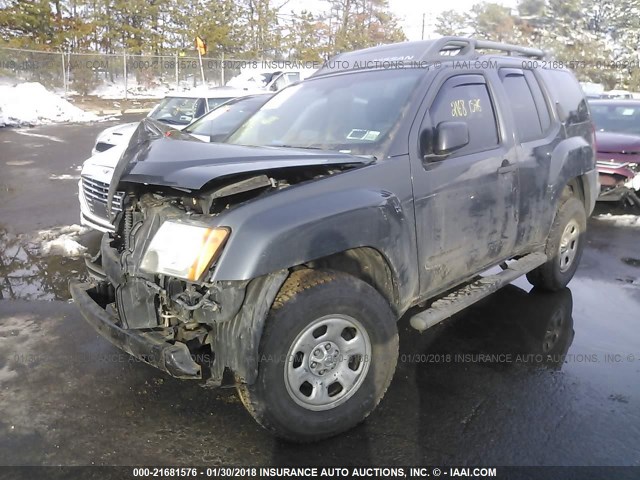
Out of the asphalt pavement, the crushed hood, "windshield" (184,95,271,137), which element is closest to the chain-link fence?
"windshield" (184,95,271,137)

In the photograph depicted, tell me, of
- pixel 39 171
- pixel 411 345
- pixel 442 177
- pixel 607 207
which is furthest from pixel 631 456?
pixel 39 171

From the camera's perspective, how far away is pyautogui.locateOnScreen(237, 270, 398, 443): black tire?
102 inches

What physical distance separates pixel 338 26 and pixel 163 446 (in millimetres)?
40318

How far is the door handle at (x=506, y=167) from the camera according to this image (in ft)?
12.5

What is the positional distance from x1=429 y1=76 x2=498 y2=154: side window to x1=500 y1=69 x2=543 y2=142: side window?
1.07ft

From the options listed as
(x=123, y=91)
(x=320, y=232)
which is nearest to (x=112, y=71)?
(x=123, y=91)

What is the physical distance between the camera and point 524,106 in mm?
4301

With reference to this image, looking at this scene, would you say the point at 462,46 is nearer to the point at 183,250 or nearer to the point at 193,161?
the point at 193,161

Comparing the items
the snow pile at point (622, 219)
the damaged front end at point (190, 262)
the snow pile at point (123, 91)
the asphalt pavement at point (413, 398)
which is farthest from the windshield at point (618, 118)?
the snow pile at point (123, 91)

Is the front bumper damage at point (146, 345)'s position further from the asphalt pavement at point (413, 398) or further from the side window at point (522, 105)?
the side window at point (522, 105)

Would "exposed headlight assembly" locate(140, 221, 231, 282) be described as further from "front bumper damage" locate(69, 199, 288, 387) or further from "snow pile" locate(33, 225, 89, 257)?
"snow pile" locate(33, 225, 89, 257)

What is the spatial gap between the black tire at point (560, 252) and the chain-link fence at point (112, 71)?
21.9 meters

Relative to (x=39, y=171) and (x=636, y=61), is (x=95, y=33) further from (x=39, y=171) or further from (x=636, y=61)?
(x=636, y=61)

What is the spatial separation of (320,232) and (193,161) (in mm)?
757
